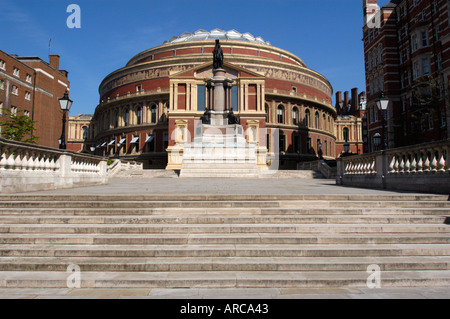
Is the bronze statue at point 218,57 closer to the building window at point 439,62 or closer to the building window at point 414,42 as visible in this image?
the building window at point 414,42

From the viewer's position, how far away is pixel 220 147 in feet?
105

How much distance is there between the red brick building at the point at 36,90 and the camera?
48656mm

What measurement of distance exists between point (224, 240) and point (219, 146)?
25688 millimetres

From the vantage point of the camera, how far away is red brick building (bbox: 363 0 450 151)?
35.9 m

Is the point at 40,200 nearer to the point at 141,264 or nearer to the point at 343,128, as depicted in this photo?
the point at 141,264

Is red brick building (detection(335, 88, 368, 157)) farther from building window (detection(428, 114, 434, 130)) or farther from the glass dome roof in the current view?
building window (detection(428, 114, 434, 130))

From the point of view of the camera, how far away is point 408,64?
4162 centimetres

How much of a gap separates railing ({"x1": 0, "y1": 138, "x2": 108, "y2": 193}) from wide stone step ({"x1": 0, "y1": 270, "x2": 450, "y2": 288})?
5702 mm

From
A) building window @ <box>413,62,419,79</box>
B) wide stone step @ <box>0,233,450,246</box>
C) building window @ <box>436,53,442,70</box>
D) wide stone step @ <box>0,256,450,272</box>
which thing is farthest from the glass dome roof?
wide stone step @ <box>0,256,450,272</box>

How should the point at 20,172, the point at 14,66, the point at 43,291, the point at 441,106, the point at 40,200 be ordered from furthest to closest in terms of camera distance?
1. the point at 14,66
2. the point at 441,106
3. the point at 20,172
4. the point at 40,200
5. the point at 43,291
